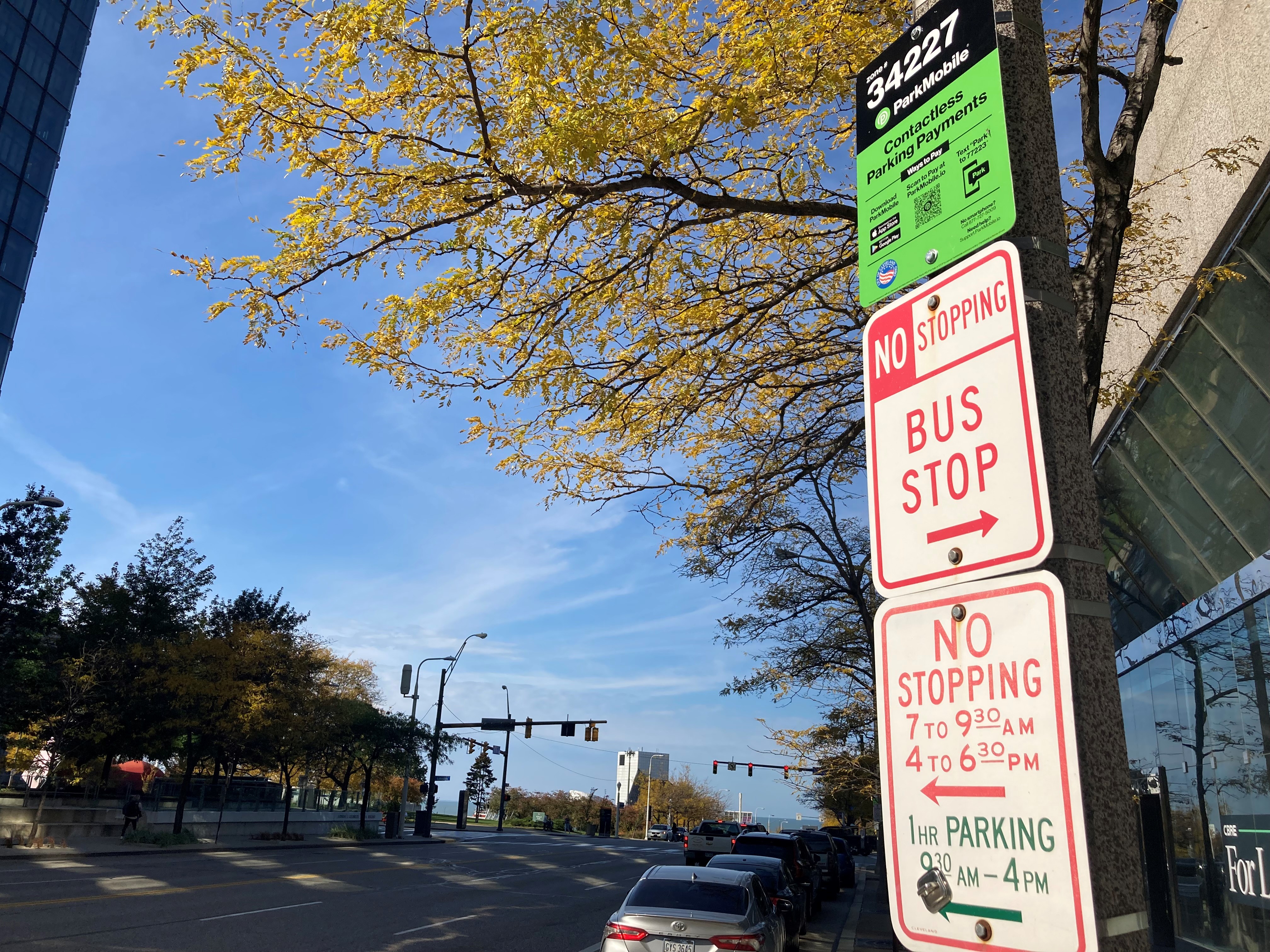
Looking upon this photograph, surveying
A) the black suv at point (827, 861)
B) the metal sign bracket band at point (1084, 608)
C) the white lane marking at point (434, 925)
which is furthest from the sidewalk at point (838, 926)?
Answer: the metal sign bracket band at point (1084, 608)

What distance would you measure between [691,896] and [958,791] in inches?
366

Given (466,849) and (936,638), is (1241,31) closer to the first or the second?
(936,638)

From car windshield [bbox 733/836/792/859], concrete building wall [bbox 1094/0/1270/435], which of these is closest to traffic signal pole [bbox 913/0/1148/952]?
concrete building wall [bbox 1094/0/1270/435]

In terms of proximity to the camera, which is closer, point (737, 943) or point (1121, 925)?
point (1121, 925)

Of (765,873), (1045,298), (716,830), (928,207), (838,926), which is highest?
(928,207)

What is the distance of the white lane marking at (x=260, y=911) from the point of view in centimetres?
1452

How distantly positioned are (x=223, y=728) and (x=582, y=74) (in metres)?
33.0

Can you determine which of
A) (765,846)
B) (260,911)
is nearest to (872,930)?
(765,846)

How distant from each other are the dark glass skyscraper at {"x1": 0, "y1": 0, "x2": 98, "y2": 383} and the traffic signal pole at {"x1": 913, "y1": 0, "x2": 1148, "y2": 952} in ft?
148

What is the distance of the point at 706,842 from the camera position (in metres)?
32.2

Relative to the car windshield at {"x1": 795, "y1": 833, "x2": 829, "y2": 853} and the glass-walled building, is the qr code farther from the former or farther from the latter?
the car windshield at {"x1": 795, "y1": 833, "x2": 829, "y2": 853}

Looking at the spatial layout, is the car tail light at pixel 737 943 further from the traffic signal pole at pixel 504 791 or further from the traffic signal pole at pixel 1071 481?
the traffic signal pole at pixel 504 791

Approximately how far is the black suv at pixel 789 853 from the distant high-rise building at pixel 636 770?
80708 mm

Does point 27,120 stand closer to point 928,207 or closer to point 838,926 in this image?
point 838,926
